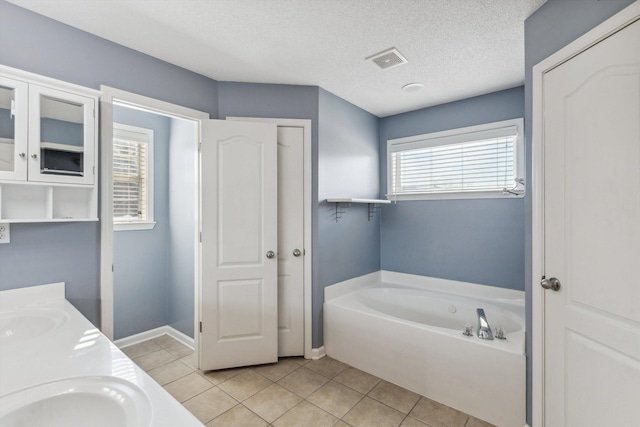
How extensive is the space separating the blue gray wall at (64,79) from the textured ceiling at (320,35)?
0.28 ft

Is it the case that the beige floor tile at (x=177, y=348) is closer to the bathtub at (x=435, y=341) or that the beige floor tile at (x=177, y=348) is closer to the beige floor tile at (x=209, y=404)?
the beige floor tile at (x=209, y=404)

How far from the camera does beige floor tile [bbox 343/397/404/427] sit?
1869mm

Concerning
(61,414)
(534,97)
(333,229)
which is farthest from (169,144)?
(534,97)

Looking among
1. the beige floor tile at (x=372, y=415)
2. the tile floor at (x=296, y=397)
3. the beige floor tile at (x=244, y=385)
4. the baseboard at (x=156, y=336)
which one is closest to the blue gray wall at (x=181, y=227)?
the baseboard at (x=156, y=336)

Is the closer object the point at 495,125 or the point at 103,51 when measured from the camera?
the point at 103,51

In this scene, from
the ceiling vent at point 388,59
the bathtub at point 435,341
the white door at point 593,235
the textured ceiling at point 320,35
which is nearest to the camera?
the white door at point 593,235

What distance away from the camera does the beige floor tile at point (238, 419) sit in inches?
72.6

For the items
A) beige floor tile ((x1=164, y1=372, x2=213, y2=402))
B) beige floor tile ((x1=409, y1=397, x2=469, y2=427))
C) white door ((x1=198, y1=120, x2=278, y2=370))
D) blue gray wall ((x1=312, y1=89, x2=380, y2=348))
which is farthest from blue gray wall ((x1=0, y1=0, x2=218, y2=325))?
beige floor tile ((x1=409, y1=397, x2=469, y2=427))

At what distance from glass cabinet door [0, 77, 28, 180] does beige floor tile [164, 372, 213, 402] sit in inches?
67.1

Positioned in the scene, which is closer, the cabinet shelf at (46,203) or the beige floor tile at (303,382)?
the cabinet shelf at (46,203)

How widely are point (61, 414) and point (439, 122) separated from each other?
11.2 feet

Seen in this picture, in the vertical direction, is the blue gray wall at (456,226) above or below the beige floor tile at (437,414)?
above

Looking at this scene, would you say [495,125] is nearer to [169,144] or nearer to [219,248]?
[219,248]

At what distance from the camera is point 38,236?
1.68 m
